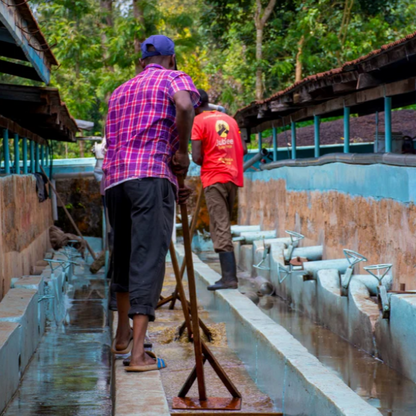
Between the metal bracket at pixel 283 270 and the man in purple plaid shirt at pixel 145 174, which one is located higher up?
the man in purple plaid shirt at pixel 145 174

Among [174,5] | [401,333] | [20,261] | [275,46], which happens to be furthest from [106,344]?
[174,5]

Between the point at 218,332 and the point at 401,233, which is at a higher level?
the point at 401,233

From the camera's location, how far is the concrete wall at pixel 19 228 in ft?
24.6

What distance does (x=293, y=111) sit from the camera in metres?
12.9

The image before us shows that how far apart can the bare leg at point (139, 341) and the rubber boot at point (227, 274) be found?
3.35m

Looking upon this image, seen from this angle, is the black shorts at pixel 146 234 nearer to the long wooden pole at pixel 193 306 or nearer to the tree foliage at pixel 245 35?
the long wooden pole at pixel 193 306

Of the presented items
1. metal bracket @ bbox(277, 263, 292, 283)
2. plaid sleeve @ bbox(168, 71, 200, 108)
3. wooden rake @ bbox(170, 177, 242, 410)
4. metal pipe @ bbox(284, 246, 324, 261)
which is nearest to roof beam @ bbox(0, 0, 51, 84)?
plaid sleeve @ bbox(168, 71, 200, 108)

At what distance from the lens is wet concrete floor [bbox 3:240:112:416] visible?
183 inches

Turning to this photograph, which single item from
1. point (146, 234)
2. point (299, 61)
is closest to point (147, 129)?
point (146, 234)

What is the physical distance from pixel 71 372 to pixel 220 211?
2.71m

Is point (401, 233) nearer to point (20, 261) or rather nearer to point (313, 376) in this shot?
point (313, 376)

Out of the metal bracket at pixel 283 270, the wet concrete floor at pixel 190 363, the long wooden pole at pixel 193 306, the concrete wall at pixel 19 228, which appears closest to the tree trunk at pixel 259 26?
the concrete wall at pixel 19 228

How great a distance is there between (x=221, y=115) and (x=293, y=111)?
17.2 ft

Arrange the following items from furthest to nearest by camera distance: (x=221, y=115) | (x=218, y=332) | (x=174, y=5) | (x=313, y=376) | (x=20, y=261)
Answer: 1. (x=174, y=5)
2. (x=20, y=261)
3. (x=221, y=115)
4. (x=218, y=332)
5. (x=313, y=376)
